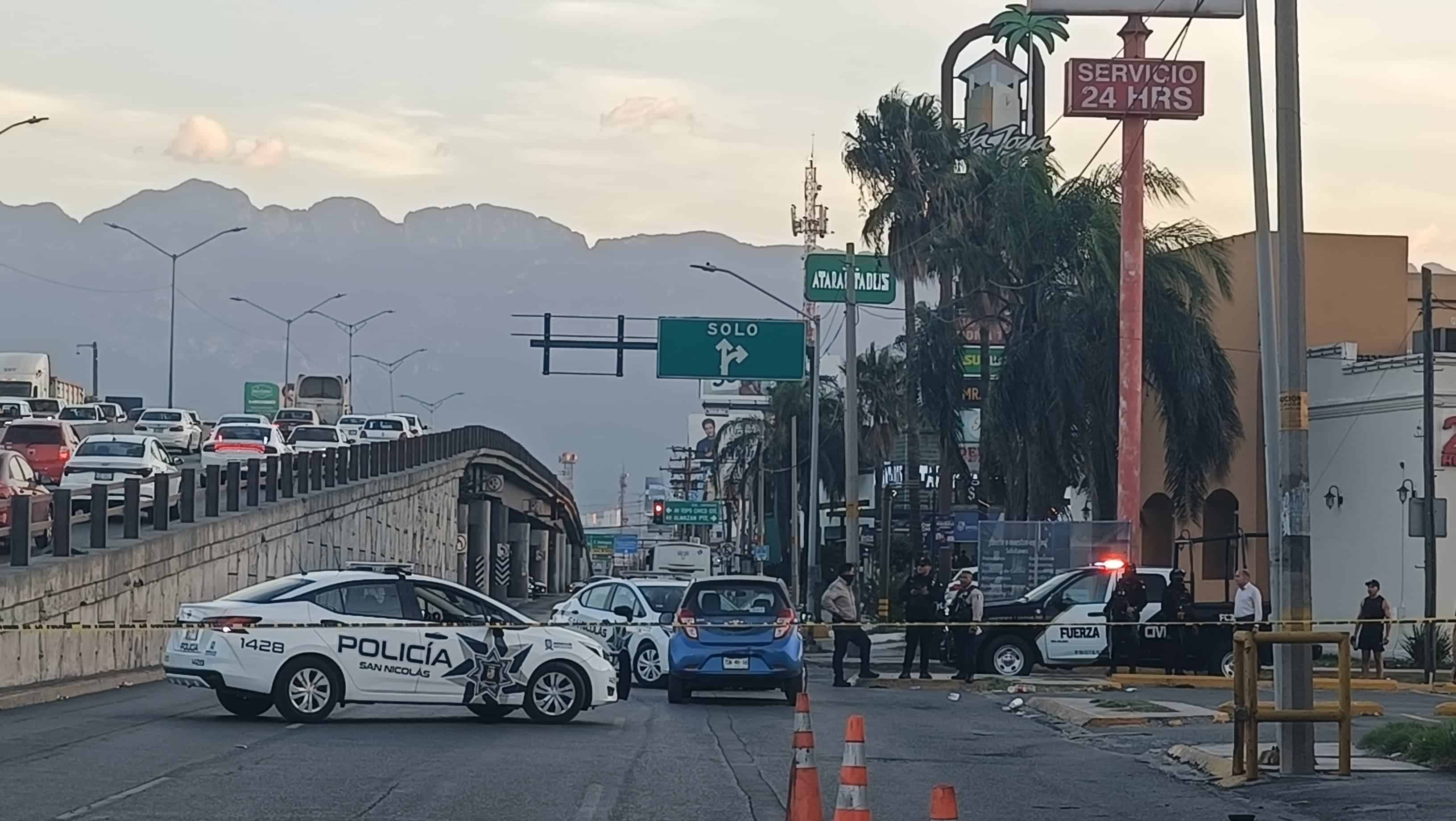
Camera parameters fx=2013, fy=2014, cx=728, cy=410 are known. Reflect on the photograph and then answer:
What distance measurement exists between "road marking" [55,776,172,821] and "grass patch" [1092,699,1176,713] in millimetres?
11236

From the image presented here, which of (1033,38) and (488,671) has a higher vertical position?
(1033,38)

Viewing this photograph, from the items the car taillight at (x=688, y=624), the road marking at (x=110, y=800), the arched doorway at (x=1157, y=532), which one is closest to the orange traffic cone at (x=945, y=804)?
the road marking at (x=110, y=800)

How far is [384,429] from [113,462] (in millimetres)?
38042

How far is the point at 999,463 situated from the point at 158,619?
25026 mm

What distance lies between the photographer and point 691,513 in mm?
120312

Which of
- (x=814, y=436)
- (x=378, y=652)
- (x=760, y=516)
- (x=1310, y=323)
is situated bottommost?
(x=378, y=652)

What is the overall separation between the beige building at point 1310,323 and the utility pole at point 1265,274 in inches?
1297

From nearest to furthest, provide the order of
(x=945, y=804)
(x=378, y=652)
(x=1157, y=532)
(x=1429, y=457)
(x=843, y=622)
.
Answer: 1. (x=945, y=804)
2. (x=378, y=652)
3. (x=843, y=622)
4. (x=1429, y=457)
5. (x=1157, y=532)

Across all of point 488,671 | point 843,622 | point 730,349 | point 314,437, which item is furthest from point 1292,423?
point 314,437

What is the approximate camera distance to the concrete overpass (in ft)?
76.9

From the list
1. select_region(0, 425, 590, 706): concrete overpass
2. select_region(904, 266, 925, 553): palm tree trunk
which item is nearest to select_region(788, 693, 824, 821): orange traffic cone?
select_region(0, 425, 590, 706): concrete overpass

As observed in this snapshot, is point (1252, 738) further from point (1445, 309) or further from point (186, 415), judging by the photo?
point (186, 415)

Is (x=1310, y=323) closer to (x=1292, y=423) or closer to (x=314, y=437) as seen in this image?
(x=314, y=437)

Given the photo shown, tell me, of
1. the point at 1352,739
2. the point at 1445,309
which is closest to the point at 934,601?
the point at 1352,739
